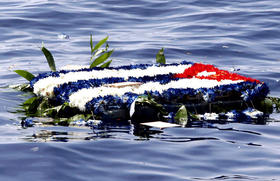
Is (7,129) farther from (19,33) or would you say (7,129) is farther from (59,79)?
(19,33)

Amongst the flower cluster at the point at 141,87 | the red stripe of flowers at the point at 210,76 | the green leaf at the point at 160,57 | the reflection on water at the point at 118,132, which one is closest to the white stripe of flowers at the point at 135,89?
the flower cluster at the point at 141,87

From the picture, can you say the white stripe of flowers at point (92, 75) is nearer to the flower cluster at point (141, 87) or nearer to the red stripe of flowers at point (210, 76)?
the flower cluster at point (141, 87)

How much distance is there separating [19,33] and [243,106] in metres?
7.42

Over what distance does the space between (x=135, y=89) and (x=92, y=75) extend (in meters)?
1.00

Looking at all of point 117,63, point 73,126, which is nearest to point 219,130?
point 73,126

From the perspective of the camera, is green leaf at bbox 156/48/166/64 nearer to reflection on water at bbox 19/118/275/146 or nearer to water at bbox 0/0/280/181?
water at bbox 0/0/280/181

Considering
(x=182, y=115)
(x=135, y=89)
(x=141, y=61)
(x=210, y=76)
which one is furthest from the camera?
(x=141, y=61)

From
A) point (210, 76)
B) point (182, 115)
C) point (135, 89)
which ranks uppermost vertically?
point (210, 76)

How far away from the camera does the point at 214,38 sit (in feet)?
39.8

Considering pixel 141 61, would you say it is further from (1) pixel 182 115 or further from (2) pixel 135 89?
(1) pixel 182 115

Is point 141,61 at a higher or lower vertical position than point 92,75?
higher

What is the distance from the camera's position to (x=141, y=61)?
10062mm

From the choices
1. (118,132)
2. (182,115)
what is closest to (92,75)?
(182,115)

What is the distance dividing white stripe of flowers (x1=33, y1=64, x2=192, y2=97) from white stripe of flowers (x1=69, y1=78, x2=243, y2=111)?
1.87ft
